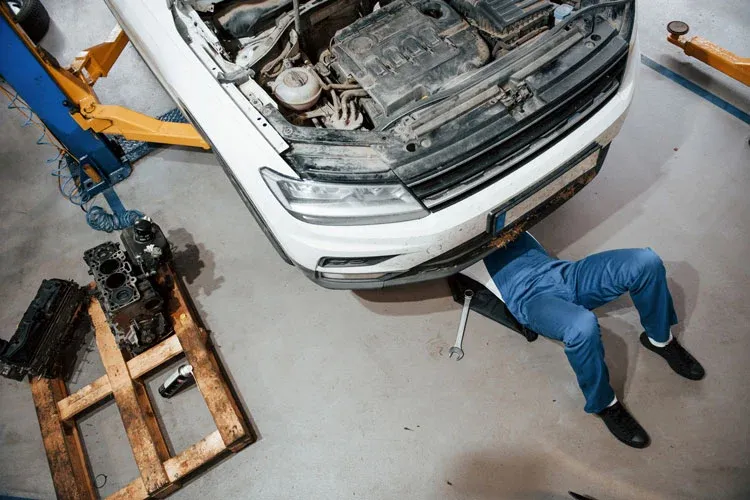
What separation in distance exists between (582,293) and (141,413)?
2.03 m

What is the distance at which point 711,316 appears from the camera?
2.46m

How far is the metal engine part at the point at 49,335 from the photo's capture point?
2.44 m

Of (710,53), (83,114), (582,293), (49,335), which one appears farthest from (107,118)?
(710,53)

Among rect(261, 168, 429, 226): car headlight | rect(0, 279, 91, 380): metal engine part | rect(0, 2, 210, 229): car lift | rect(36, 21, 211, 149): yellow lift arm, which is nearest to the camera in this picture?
rect(261, 168, 429, 226): car headlight

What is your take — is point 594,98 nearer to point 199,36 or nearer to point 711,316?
point 711,316

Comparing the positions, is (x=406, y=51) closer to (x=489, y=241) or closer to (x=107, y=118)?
(x=489, y=241)

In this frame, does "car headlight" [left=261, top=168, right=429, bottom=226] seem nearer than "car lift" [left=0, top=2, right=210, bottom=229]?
Yes

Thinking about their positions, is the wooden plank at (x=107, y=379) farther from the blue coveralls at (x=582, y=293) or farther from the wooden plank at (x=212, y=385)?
the blue coveralls at (x=582, y=293)

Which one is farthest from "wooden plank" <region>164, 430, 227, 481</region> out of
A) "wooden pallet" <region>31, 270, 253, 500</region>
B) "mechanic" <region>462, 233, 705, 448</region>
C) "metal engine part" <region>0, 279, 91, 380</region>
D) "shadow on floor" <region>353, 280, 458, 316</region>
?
"mechanic" <region>462, 233, 705, 448</region>

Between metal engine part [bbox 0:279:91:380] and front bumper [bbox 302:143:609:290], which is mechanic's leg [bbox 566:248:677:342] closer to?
front bumper [bbox 302:143:609:290]

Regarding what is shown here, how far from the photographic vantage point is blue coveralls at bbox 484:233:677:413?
76.9 inches

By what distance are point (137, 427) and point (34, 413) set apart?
0.66 meters

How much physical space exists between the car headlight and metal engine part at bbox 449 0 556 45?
918 millimetres

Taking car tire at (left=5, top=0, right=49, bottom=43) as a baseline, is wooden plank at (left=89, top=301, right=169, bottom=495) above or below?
below
